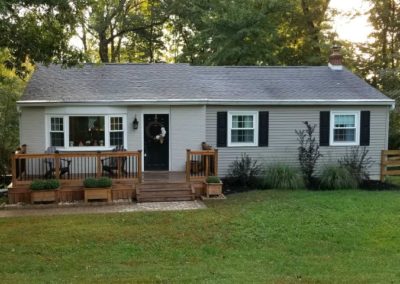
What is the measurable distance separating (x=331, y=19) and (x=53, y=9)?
21.3m

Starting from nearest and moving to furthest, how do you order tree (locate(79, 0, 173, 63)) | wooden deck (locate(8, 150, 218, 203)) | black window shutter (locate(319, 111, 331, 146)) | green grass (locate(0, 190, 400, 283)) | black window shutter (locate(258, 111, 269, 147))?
1. green grass (locate(0, 190, 400, 283))
2. wooden deck (locate(8, 150, 218, 203))
3. black window shutter (locate(258, 111, 269, 147))
4. black window shutter (locate(319, 111, 331, 146))
5. tree (locate(79, 0, 173, 63))

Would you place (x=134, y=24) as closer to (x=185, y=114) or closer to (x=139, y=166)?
(x=185, y=114)

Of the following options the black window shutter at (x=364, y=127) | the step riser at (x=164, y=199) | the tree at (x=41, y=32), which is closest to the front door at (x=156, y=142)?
the step riser at (x=164, y=199)

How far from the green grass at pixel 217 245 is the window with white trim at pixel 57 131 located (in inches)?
170

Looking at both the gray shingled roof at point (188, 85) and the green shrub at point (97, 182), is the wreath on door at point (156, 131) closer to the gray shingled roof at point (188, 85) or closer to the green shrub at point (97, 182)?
the gray shingled roof at point (188, 85)

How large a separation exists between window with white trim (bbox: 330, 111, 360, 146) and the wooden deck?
4962 mm

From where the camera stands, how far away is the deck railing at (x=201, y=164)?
13.1m

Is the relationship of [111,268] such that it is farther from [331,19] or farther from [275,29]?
[331,19]

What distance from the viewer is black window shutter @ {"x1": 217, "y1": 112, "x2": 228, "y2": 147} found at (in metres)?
15.3

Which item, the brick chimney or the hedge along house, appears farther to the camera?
the brick chimney

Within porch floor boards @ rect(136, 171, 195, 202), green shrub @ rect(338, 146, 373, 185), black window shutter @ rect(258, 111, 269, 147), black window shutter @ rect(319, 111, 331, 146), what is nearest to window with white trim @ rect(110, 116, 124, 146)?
porch floor boards @ rect(136, 171, 195, 202)

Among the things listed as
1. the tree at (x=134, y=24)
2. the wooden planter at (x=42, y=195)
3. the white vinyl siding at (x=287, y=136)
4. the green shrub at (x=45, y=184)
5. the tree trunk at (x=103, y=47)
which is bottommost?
the wooden planter at (x=42, y=195)

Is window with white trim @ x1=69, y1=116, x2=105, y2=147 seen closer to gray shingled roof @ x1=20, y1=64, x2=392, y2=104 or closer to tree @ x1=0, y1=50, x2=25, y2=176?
gray shingled roof @ x1=20, y1=64, x2=392, y2=104

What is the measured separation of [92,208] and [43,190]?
149cm
